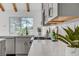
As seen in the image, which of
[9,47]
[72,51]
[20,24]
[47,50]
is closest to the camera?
[72,51]

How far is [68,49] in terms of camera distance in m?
1.16

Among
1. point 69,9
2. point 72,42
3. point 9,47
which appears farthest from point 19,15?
point 72,42

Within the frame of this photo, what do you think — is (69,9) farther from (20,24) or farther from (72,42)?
(20,24)

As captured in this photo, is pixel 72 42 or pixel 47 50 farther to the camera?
pixel 47 50

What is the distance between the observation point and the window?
9.59 metres

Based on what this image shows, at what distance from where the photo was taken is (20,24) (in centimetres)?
988

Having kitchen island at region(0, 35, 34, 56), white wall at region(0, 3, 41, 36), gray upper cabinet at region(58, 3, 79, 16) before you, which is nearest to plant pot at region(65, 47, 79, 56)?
gray upper cabinet at region(58, 3, 79, 16)

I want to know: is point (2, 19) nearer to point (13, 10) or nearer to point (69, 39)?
point (13, 10)

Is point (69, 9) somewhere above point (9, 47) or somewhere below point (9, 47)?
above

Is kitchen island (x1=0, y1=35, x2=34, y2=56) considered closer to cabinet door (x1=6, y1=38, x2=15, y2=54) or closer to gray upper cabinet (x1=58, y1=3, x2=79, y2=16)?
cabinet door (x1=6, y1=38, x2=15, y2=54)

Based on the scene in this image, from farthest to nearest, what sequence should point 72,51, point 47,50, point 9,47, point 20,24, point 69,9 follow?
point 20,24
point 9,47
point 47,50
point 69,9
point 72,51

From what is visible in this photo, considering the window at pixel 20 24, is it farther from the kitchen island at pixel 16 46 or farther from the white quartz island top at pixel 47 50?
the white quartz island top at pixel 47 50

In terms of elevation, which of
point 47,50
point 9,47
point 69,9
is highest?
point 69,9

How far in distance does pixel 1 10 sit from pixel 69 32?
8.13 m
